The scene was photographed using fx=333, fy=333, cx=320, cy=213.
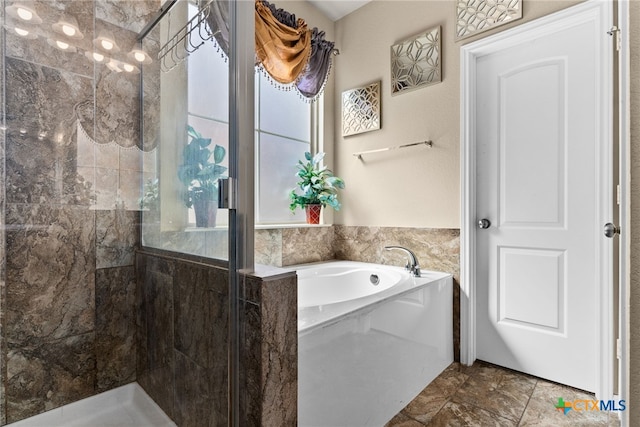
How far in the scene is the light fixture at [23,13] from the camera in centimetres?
130

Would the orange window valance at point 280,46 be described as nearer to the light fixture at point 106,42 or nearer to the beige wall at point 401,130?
the beige wall at point 401,130

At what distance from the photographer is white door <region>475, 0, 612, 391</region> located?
1721 millimetres

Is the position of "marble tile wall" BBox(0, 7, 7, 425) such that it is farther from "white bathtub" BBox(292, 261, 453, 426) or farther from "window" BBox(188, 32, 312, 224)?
"window" BBox(188, 32, 312, 224)

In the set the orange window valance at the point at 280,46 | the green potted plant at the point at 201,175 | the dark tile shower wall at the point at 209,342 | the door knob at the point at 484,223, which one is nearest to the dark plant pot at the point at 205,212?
the green potted plant at the point at 201,175

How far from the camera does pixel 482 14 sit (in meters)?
2.04

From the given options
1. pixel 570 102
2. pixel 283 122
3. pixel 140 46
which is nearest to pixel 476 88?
pixel 570 102

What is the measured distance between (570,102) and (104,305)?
101 inches

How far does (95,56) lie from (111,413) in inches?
62.3

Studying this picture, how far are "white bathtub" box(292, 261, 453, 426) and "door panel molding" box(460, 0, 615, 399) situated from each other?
0.13 m

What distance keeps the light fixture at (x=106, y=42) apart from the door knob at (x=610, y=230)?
248 centimetres

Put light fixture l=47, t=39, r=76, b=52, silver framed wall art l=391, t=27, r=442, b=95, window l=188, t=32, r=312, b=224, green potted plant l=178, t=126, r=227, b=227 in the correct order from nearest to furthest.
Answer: green potted plant l=178, t=126, r=227, b=227, light fixture l=47, t=39, r=76, b=52, silver framed wall art l=391, t=27, r=442, b=95, window l=188, t=32, r=312, b=224

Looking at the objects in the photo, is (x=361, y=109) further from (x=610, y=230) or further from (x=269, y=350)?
Answer: (x=269, y=350)

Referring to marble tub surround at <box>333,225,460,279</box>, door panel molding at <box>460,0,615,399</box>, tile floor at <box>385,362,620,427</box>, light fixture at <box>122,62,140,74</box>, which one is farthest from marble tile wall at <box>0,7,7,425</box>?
A: door panel molding at <box>460,0,615,399</box>

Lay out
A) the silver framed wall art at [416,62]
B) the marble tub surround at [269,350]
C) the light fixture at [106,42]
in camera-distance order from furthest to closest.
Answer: the silver framed wall art at [416,62] → the light fixture at [106,42] → the marble tub surround at [269,350]
